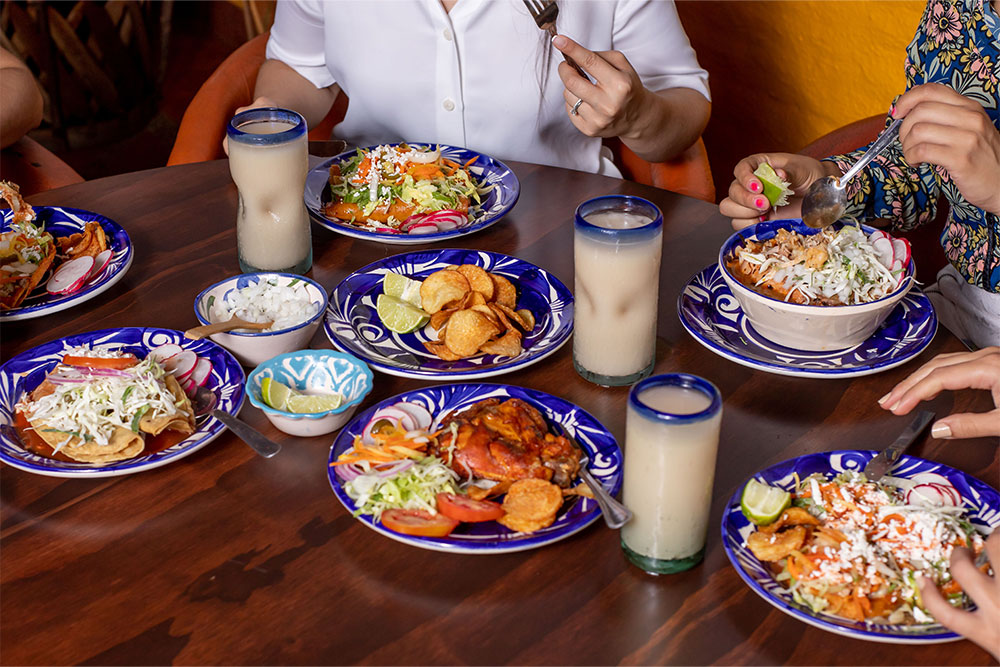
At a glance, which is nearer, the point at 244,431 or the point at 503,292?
the point at 244,431

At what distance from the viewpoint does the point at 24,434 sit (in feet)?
4.28

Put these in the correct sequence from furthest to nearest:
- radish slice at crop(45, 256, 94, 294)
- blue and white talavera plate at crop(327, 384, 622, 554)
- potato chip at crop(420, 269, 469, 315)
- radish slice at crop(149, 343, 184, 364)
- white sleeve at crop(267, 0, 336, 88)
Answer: white sleeve at crop(267, 0, 336, 88) < radish slice at crop(45, 256, 94, 294) < potato chip at crop(420, 269, 469, 315) < radish slice at crop(149, 343, 184, 364) < blue and white talavera plate at crop(327, 384, 622, 554)

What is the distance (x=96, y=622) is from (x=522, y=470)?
0.50 m

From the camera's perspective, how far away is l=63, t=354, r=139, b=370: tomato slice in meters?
1.36

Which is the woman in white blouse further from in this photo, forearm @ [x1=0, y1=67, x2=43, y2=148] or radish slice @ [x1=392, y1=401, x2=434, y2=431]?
radish slice @ [x1=392, y1=401, x2=434, y2=431]

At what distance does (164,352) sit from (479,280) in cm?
49

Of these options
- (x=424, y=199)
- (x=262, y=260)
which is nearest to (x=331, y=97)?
(x=424, y=199)

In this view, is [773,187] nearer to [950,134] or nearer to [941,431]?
[950,134]

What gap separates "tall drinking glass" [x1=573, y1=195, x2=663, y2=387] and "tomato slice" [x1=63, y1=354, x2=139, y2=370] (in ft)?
2.10

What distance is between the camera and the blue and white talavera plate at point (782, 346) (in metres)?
1.43

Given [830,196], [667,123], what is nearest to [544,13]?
[667,123]

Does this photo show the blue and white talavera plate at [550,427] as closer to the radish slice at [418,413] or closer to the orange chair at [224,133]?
the radish slice at [418,413]

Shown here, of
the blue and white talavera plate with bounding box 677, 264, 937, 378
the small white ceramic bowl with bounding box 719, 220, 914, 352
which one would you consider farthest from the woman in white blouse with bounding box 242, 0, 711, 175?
the small white ceramic bowl with bounding box 719, 220, 914, 352

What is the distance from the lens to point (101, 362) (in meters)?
1.36
